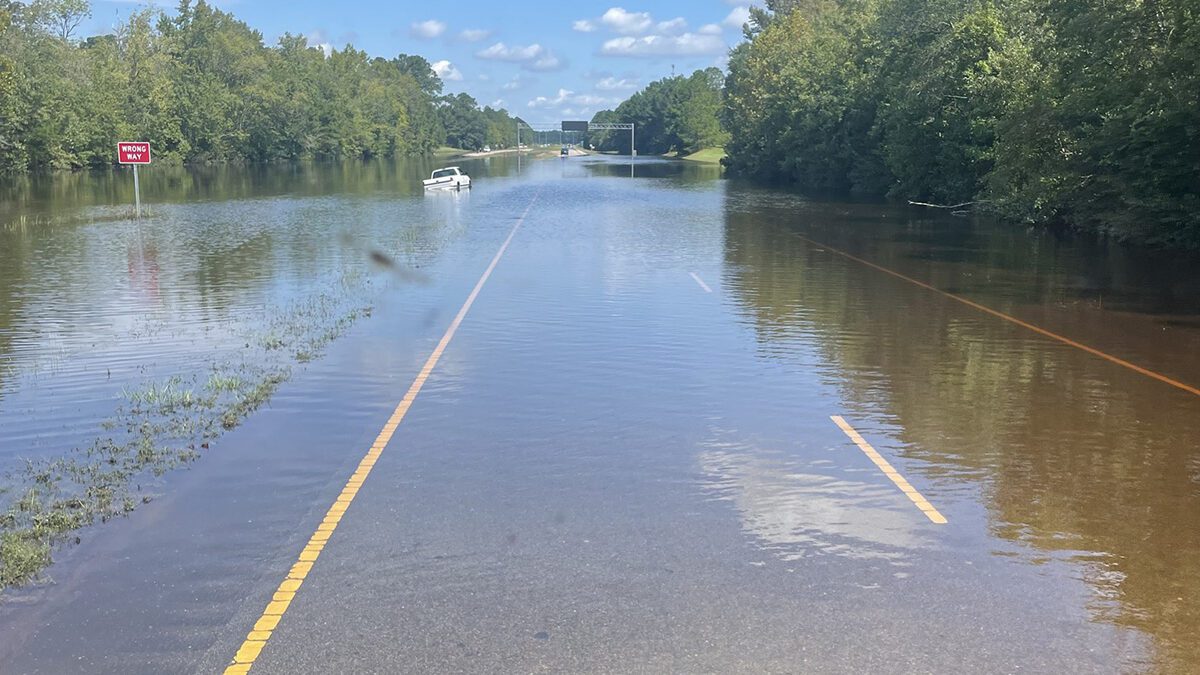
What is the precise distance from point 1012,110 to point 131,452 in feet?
90.6

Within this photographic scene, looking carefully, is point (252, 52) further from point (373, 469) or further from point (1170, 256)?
point (373, 469)

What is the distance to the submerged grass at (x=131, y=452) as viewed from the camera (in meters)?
6.66

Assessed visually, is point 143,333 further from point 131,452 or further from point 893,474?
point 893,474

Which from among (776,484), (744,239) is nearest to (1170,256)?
(744,239)

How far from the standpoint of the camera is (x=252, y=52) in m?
135

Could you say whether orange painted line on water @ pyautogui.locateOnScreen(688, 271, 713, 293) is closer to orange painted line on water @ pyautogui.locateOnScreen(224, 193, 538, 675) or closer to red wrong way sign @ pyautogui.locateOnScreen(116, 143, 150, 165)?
orange painted line on water @ pyautogui.locateOnScreen(224, 193, 538, 675)

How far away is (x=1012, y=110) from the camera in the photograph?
98.5ft

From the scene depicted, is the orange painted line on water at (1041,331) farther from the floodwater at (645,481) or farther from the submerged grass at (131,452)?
the submerged grass at (131,452)

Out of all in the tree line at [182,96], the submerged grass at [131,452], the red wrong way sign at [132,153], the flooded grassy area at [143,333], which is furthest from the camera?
the tree line at [182,96]

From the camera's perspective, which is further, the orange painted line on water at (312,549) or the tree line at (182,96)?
the tree line at (182,96)

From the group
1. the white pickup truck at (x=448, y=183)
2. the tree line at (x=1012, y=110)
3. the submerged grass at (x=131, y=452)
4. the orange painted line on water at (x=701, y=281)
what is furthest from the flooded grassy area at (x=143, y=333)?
the white pickup truck at (x=448, y=183)

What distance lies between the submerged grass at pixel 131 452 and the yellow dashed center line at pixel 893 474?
543 cm

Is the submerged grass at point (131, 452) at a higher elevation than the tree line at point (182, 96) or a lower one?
lower

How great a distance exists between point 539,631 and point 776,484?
293 centimetres
